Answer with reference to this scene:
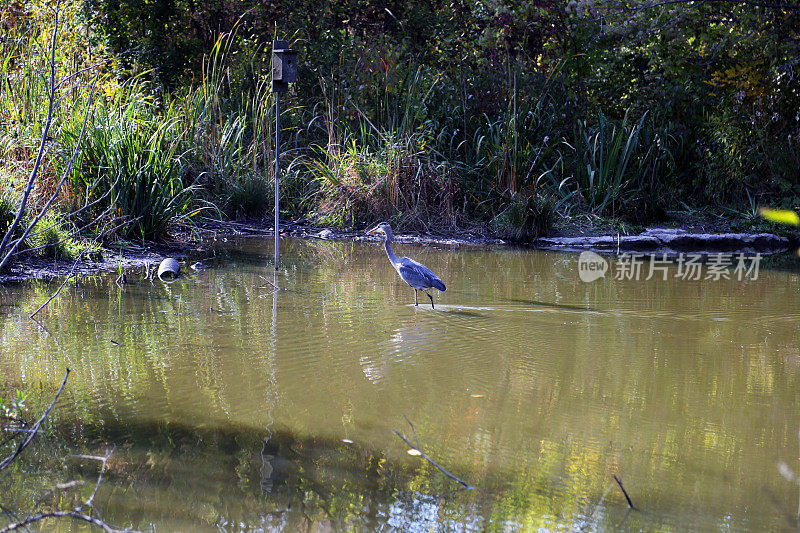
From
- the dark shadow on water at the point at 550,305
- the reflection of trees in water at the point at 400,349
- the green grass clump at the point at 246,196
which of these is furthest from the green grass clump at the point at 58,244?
the dark shadow on water at the point at 550,305

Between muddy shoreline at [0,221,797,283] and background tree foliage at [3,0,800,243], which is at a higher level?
background tree foliage at [3,0,800,243]

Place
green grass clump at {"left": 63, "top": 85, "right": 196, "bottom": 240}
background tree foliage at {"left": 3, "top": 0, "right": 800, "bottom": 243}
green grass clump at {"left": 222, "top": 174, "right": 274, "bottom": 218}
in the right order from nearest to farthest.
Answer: green grass clump at {"left": 63, "top": 85, "right": 196, "bottom": 240} < green grass clump at {"left": 222, "top": 174, "right": 274, "bottom": 218} < background tree foliage at {"left": 3, "top": 0, "right": 800, "bottom": 243}

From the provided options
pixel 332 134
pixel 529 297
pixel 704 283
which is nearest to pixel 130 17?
pixel 332 134

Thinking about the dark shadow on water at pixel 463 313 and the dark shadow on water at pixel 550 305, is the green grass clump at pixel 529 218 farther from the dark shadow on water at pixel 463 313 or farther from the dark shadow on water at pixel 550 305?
the dark shadow on water at pixel 463 313

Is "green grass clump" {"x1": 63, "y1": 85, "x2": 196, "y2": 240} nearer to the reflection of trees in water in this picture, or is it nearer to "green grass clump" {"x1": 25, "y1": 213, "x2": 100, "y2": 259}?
"green grass clump" {"x1": 25, "y1": 213, "x2": 100, "y2": 259}

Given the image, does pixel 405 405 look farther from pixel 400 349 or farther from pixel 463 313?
pixel 463 313

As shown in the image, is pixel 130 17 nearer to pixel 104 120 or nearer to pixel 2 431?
pixel 104 120

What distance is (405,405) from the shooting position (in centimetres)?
389

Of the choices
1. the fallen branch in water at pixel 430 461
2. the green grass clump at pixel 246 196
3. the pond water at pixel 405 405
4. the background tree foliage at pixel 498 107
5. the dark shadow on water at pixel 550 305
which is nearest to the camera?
the pond water at pixel 405 405

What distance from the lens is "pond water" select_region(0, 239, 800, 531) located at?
2.85 meters

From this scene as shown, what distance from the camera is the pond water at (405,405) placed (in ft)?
9.36

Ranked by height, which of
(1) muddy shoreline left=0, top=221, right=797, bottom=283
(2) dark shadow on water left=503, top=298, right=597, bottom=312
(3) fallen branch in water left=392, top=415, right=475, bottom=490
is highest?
(1) muddy shoreline left=0, top=221, right=797, bottom=283

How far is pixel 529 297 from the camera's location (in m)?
6.68

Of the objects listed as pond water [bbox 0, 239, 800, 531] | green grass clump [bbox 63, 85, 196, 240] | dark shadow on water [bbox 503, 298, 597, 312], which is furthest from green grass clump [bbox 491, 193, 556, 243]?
green grass clump [bbox 63, 85, 196, 240]
